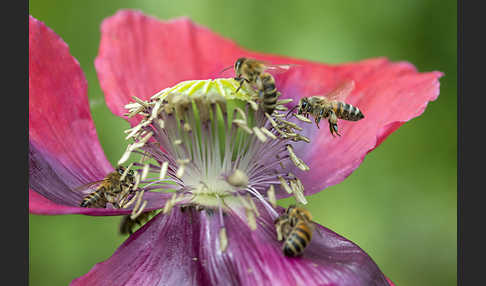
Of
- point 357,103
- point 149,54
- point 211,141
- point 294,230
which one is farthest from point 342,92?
point 149,54

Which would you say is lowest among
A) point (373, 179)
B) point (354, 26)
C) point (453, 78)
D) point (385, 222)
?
point (385, 222)

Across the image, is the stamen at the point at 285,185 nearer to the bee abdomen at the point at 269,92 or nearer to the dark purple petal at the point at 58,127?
the bee abdomen at the point at 269,92

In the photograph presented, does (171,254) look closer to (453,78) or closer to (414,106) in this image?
(414,106)

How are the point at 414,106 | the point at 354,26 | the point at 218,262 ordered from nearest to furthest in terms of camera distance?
the point at 218,262, the point at 414,106, the point at 354,26

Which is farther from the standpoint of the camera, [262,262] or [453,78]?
[453,78]

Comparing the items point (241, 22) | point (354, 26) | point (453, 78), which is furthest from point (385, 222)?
point (241, 22)

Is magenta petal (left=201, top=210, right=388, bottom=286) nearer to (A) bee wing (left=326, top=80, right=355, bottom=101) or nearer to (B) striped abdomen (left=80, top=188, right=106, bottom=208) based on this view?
(B) striped abdomen (left=80, top=188, right=106, bottom=208)

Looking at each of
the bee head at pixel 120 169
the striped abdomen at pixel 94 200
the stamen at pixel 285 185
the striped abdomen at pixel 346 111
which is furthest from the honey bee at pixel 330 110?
the striped abdomen at pixel 94 200
